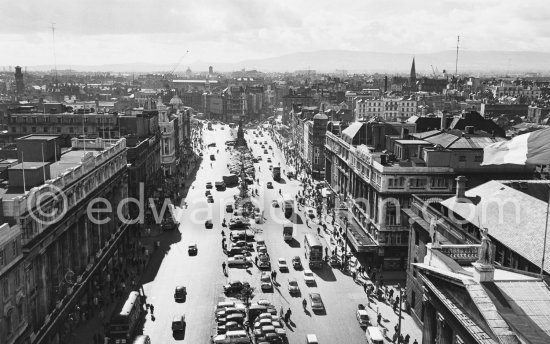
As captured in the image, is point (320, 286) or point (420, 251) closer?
point (420, 251)

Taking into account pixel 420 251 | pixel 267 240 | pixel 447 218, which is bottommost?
pixel 267 240

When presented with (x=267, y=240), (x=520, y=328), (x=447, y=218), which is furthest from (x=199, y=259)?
(x=520, y=328)

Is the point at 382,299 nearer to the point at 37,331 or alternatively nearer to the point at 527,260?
the point at 527,260

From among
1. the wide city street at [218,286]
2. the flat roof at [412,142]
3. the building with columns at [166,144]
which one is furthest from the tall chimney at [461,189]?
the building with columns at [166,144]

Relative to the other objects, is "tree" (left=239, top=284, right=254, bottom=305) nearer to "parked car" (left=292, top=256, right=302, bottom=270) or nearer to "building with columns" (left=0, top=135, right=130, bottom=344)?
"parked car" (left=292, top=256, right=302, bottom=270)

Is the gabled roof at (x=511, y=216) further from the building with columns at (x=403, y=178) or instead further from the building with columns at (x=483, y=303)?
the building with columns at (x=403, y=178)

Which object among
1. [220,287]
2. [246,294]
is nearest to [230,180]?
[220,287]
